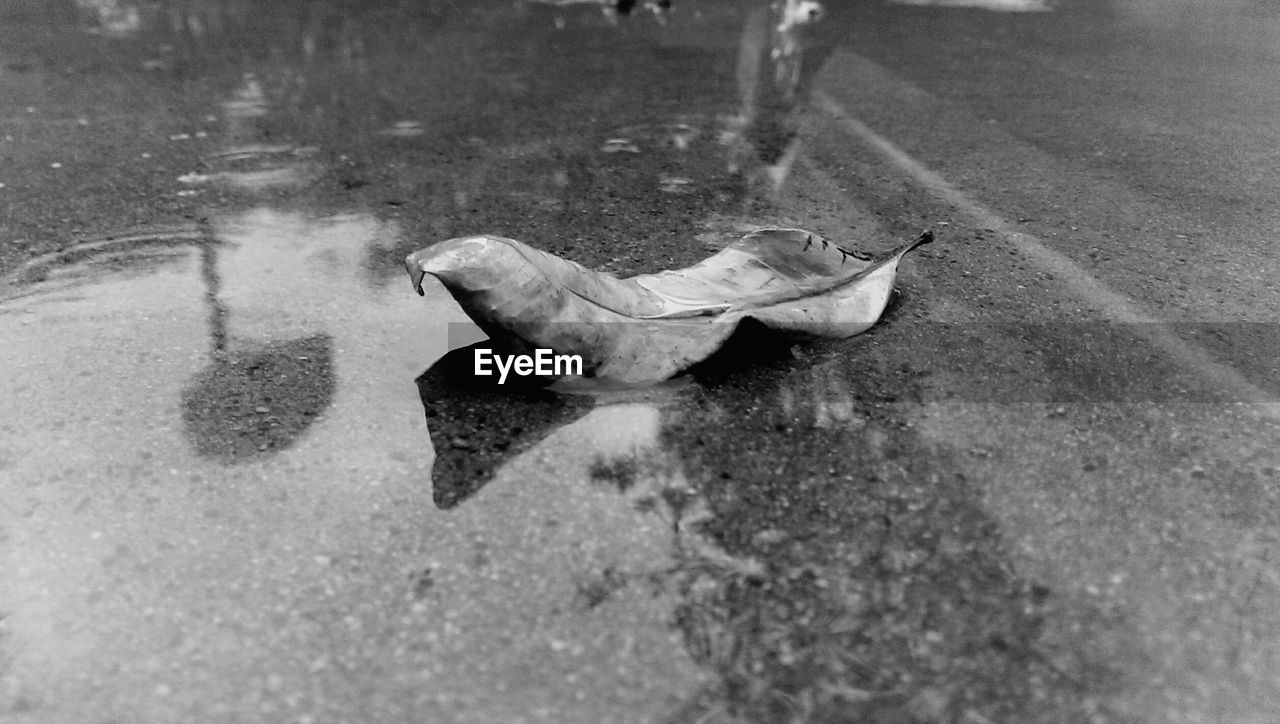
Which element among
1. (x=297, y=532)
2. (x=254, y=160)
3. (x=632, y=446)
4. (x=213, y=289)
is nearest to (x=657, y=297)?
(x=632, y=446)

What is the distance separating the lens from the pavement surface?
1311mm

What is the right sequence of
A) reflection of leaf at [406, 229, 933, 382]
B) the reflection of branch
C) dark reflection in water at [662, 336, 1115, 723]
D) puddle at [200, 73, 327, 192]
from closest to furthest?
dark reflection in water at [662, 336, 1115, 723] → reflection of leaf at [406, 229, 933, 382] → the reflection of branch → puddle at [200, 73, 327, 192]

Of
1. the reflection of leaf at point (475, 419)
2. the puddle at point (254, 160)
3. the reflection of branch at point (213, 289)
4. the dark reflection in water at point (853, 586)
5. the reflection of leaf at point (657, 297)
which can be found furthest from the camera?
the puddle at point (254, 160)

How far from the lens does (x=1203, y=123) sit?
392cm

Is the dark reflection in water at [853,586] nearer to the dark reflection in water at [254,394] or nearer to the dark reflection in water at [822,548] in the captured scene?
the dark reflection in water at [822,548]

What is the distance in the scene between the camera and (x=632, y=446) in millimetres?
1764

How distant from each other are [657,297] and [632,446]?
1.35 ft

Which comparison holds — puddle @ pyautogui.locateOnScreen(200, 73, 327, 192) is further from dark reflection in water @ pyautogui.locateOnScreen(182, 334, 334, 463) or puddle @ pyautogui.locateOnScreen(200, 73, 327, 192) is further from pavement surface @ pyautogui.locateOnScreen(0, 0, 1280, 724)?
dark reflection in water @ pyautogui.locateOnScreen(182, 334, 334, 463)

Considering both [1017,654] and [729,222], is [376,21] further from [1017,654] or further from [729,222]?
[1017,654]

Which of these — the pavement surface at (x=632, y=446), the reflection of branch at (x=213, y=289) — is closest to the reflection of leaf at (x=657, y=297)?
the pavement surface at (x=632, y=446)

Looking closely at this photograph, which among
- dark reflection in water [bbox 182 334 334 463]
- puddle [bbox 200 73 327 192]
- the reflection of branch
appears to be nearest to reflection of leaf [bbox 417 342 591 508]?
dark reflection in water [bbox 182 334 334 463]

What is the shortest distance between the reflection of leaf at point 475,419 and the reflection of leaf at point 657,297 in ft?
0.34

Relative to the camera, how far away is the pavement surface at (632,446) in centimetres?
131

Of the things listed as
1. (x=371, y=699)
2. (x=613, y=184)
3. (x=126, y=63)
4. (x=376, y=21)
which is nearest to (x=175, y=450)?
(x=371, y=699)
